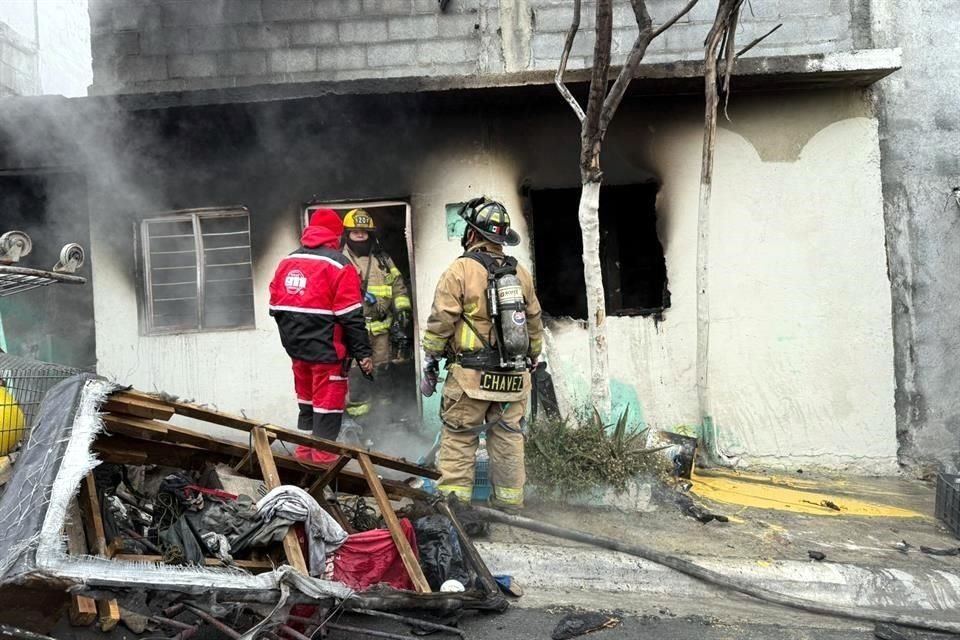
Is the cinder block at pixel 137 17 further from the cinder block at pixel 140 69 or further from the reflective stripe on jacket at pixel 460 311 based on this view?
the reflective stripe on jacket at pixel 460 311

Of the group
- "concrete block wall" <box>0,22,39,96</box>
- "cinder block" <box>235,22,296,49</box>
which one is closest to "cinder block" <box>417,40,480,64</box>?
"cinder block" <box>235,22,296,49</box>

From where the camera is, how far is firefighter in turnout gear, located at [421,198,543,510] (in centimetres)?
434

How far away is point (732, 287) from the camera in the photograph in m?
6.39

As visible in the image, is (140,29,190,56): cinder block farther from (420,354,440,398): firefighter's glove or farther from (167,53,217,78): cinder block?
(420,354,440,398): firefighter's glove

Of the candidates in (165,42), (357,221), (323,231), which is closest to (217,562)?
(323,231)

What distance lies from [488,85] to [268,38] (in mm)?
2318

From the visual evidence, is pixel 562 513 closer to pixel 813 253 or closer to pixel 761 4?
pixel 813 253

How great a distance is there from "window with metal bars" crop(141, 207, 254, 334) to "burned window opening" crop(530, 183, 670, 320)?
2768mm

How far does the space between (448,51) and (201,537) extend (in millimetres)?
4958

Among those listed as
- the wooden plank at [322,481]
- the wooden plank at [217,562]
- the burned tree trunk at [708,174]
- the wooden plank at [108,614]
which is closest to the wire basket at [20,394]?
the wooden plank at [217,562]

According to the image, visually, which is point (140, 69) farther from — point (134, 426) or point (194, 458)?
point (134, 426)

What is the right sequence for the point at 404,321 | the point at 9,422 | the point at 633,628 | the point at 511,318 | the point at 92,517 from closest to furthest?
the point at 92,517 → the point at 9,422 → the point at 633,628 → the point at 511,318 → the point at 404,321

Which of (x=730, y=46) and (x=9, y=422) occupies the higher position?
(x=730, y=46)

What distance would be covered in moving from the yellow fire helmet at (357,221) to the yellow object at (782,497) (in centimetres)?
348
